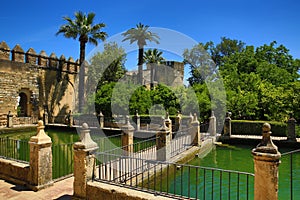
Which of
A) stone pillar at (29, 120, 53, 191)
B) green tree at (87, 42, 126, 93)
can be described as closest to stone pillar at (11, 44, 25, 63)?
green tree at (87, 42, 126, 93)

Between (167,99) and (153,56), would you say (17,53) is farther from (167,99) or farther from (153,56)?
(153,56)

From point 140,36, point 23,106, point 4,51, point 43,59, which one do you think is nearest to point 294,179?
point 140,36

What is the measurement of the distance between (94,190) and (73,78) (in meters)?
25.0

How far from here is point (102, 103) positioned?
2083 cm

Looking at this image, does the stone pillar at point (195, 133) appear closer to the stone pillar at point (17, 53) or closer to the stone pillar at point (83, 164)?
the stone pillar at point (83, 164)

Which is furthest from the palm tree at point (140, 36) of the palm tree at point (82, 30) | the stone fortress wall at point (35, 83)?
the stone fortress wall at point (35, 83)

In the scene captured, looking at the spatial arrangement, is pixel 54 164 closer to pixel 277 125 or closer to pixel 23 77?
pixel 277 125

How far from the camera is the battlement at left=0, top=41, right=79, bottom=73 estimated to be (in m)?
22.2

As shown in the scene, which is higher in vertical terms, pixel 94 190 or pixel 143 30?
pixel 143 30

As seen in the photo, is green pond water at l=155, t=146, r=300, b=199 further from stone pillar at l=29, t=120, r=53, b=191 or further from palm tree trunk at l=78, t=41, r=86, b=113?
palm tree trunk at l=78, t=41, r=86, b=113

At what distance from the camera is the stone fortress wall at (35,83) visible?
22.3m

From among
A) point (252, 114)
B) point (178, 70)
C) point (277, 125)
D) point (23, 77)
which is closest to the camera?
point (277, 125)

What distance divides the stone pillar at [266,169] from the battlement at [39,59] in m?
23.6

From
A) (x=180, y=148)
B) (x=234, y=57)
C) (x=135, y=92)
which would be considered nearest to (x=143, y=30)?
(x=135, y=92)
